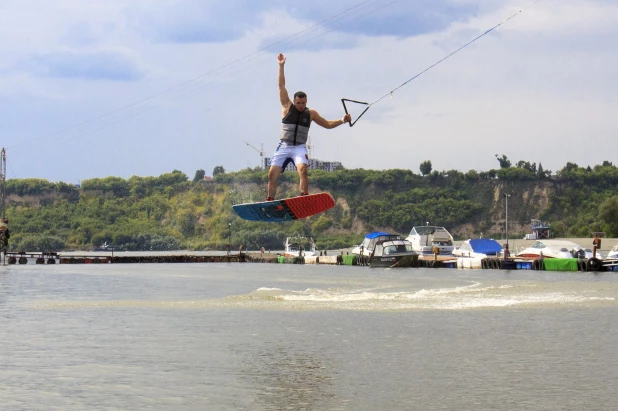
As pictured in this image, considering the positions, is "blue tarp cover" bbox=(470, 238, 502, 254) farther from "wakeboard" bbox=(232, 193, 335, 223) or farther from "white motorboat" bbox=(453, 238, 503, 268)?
"wakeboard" bbox=(232, 193, 335, 223)

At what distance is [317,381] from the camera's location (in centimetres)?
2519

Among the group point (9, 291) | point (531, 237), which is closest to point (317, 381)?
point (9, 291)

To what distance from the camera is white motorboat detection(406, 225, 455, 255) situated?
96.9 metres

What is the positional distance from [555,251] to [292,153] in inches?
2279

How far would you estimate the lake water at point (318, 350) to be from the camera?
75.4 ft

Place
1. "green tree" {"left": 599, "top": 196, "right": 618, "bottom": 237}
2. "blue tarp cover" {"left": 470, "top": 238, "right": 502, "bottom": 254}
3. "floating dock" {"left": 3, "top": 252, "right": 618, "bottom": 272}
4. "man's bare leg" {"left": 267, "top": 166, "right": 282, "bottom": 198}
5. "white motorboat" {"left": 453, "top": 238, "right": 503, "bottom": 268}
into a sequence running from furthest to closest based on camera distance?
"green tree" {"left": 599, "top": 196, "right": 618, "bottom": 237}, "blue tarp cover" {"left": 470, "top": 238, "right": 502, "bottom": 254}, "white motorboat" {"left": 453, "top": 238, "right": 503, "bottom": 268}, "floating dock" {"left": 3, "top": 252, "right": 618, "bottom": 272}, "man's bare leg" {"left": 267, "top": 166, "right": 282, "bottom": 198}

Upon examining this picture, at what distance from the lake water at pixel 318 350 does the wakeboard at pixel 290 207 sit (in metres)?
4.49

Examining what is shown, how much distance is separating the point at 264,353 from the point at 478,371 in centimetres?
741

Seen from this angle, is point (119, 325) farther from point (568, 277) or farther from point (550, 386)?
point (568, 277)

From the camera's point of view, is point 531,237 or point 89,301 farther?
point 531,237

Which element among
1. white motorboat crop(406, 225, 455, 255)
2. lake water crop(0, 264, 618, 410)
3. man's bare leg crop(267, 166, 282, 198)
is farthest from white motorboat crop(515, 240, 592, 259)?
man's bare leg crop(267, 166, 282, 198)

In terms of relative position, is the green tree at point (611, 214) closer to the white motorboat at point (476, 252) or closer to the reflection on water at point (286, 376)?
the white motorboat at point (476, 252)

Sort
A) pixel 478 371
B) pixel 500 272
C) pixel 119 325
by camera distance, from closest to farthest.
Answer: pixel 478 371 → pixel 119 325 → pixel 500 272

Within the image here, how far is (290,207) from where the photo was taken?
84.6 feet
